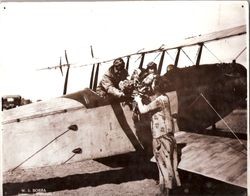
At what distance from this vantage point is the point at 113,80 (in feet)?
11.5

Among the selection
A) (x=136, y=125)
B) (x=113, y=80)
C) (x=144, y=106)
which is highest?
(x=113, y=80)

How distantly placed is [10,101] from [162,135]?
157 centimetres

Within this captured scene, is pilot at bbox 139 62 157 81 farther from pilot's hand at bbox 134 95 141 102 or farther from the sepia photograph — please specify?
pilot's hand at bbox 134 95 141 102

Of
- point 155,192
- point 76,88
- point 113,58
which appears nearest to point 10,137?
point 76,88

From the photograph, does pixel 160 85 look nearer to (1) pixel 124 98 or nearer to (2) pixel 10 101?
(1) pixel 124 98

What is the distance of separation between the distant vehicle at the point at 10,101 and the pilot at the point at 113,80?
2.59 feet

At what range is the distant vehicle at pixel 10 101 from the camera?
3251 mm

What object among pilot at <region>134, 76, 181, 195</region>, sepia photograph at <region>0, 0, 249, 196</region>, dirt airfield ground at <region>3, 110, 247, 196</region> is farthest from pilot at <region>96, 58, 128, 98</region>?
dirt airfield ground at <region>3, 110, 247, 196</region>

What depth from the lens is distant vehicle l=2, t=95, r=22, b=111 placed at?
3251 millimetres

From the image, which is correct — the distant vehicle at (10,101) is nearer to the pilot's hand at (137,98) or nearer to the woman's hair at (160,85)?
the pilot's hand at (137,98)

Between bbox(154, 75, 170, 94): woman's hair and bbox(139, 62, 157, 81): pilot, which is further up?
bbox(139, 62, 157, 81): pilot

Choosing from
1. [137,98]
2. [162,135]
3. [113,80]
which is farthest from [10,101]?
[162,135]

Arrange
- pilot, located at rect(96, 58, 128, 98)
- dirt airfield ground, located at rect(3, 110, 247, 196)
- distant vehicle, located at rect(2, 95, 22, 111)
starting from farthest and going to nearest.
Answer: pilot, located at rect(96, 58, 128, 98), dirt airfield ground, located at rect(3, 110, 247, 196), distant vehicle, located at rect(2, 95, 22, 111)

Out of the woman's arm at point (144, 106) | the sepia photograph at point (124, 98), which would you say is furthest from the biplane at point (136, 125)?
the woman's arm at point (144, 106)
